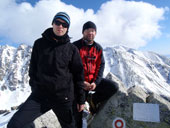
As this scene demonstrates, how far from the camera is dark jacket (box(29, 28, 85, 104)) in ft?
16.0

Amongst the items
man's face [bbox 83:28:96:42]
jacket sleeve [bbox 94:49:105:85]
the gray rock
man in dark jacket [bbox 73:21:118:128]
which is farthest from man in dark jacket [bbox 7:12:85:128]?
the gray rock

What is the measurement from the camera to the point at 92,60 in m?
6.54

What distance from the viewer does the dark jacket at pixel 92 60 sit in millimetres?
6426

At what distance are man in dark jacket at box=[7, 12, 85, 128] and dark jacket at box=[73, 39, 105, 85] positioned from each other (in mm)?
1111

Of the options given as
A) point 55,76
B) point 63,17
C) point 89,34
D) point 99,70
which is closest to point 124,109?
point 99,70

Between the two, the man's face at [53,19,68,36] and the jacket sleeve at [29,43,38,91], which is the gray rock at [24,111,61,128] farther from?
the man's face at [53,19,68,36]

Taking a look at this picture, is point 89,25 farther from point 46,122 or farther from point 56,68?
point 46,122

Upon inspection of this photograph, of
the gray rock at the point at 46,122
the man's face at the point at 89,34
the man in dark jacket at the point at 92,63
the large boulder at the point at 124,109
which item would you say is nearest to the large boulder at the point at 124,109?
the large boulder at the point at 124,109

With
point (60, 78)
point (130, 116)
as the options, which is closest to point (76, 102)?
point (60, 78)

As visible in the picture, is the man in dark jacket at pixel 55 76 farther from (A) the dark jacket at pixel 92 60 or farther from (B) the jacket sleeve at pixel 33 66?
(A) the dark jacket at pixel 92 60

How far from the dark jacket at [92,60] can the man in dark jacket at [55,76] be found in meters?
→ 1.11

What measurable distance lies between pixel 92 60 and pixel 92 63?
129 mm

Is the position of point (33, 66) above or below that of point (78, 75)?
above

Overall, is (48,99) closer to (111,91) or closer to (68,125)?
(68,125)
